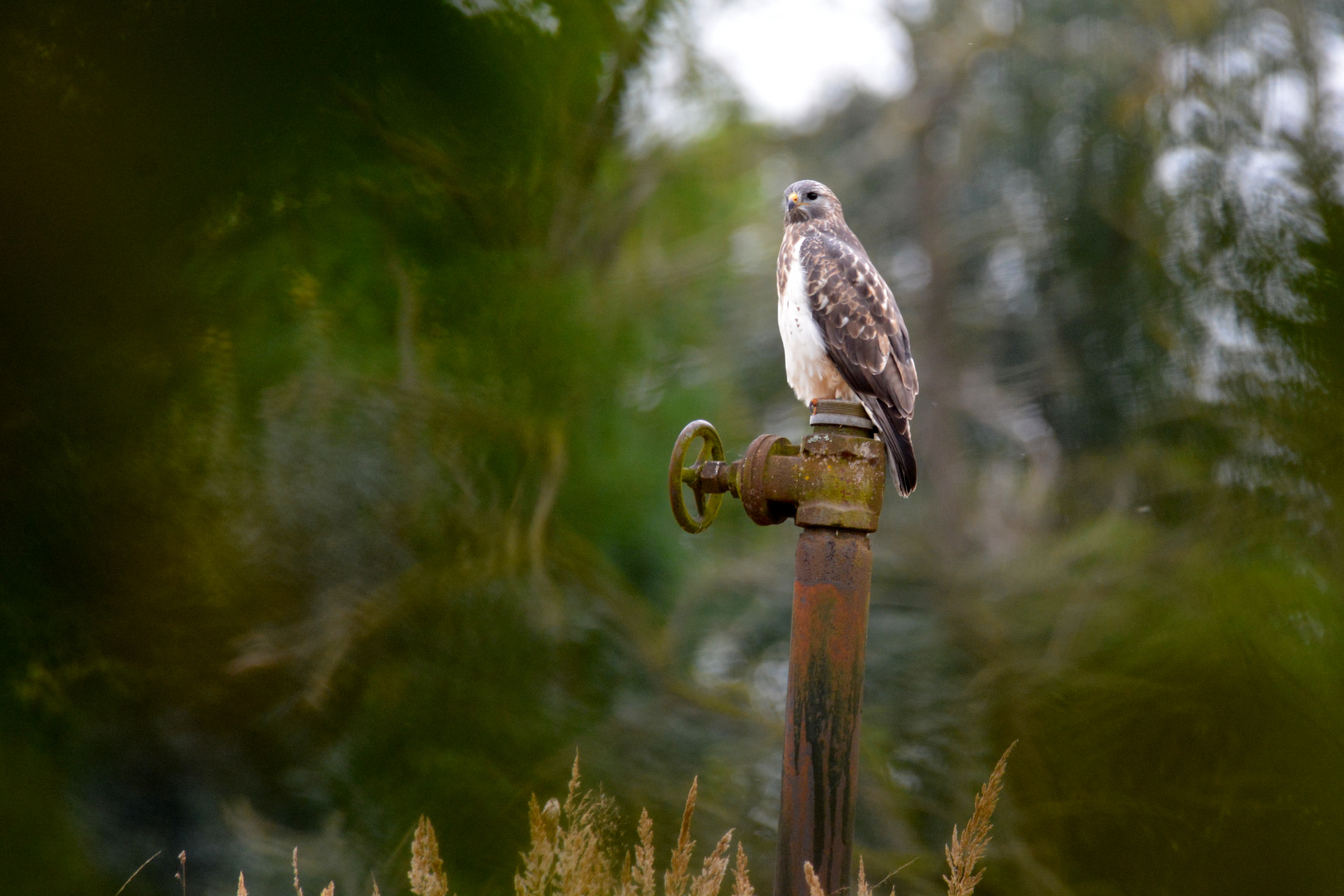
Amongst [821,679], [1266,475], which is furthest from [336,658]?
[1266,475]

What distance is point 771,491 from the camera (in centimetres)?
106

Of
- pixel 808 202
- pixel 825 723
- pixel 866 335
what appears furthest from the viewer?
pixel 808 202

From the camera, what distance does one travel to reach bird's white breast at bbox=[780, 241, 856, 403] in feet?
4.86

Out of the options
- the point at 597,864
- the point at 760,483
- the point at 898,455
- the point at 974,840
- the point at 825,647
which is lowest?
the point at 597,864

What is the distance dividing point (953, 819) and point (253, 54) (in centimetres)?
214

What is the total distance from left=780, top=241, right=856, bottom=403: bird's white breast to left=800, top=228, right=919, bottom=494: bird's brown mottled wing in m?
0.02

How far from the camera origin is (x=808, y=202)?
1796mm

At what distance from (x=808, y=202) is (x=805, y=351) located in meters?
0.44

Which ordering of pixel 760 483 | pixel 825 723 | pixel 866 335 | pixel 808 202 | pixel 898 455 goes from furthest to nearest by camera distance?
1. pixel 808 202
2. pixel 866 335
3. pixel 898 455
4. pixel 760 483
5. pixel 825 723

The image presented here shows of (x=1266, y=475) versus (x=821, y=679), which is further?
(x=1266, y=475)

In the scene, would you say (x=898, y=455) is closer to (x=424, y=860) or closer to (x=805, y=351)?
(x=805, y=351)

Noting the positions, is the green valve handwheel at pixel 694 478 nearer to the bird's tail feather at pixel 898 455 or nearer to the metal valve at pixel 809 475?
the metal valve at pixel 809 475

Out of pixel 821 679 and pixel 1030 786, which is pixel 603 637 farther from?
pixel 821 679

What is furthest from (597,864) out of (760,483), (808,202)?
(808,202)
